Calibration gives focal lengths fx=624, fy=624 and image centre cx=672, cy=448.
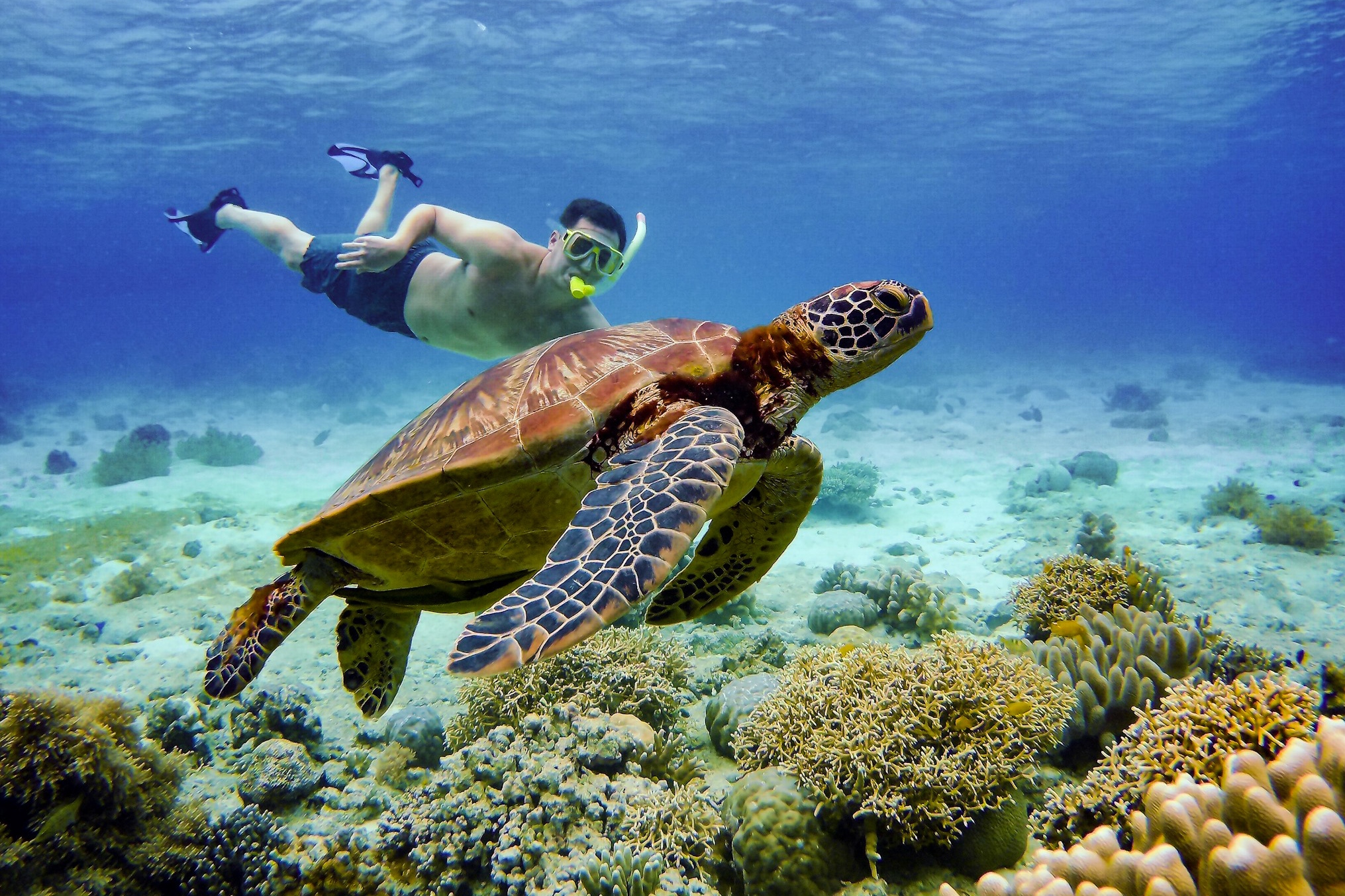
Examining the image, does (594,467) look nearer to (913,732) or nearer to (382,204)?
(913,732)

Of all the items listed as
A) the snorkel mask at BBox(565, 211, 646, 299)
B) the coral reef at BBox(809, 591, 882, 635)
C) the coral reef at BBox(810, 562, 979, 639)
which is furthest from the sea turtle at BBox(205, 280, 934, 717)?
the coral reef at BBox(810, 562, 979, 639)

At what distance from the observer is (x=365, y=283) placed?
624 centimetres

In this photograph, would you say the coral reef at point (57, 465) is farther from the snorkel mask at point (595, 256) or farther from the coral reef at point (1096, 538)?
the coral reef at point (1096, 538)

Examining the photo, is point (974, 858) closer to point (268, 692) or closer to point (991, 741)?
point (991, 741)

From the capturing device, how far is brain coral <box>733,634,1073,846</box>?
8.73ft

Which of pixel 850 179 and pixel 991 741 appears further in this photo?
pixel 850 179

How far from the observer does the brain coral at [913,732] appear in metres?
2.66

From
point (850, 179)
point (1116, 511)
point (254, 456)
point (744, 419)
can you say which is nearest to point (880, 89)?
point (850, 179)

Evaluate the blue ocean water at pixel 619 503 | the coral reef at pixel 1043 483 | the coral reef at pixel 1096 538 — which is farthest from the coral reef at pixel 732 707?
the coral reef at pixel 1043 483

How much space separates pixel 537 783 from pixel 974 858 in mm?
1931

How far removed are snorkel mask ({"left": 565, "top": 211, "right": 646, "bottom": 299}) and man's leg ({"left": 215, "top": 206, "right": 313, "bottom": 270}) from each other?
381 centimetres

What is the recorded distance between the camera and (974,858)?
8.64 ft

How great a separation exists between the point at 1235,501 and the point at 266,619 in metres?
11.9

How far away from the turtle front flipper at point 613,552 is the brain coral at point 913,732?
150 cm
